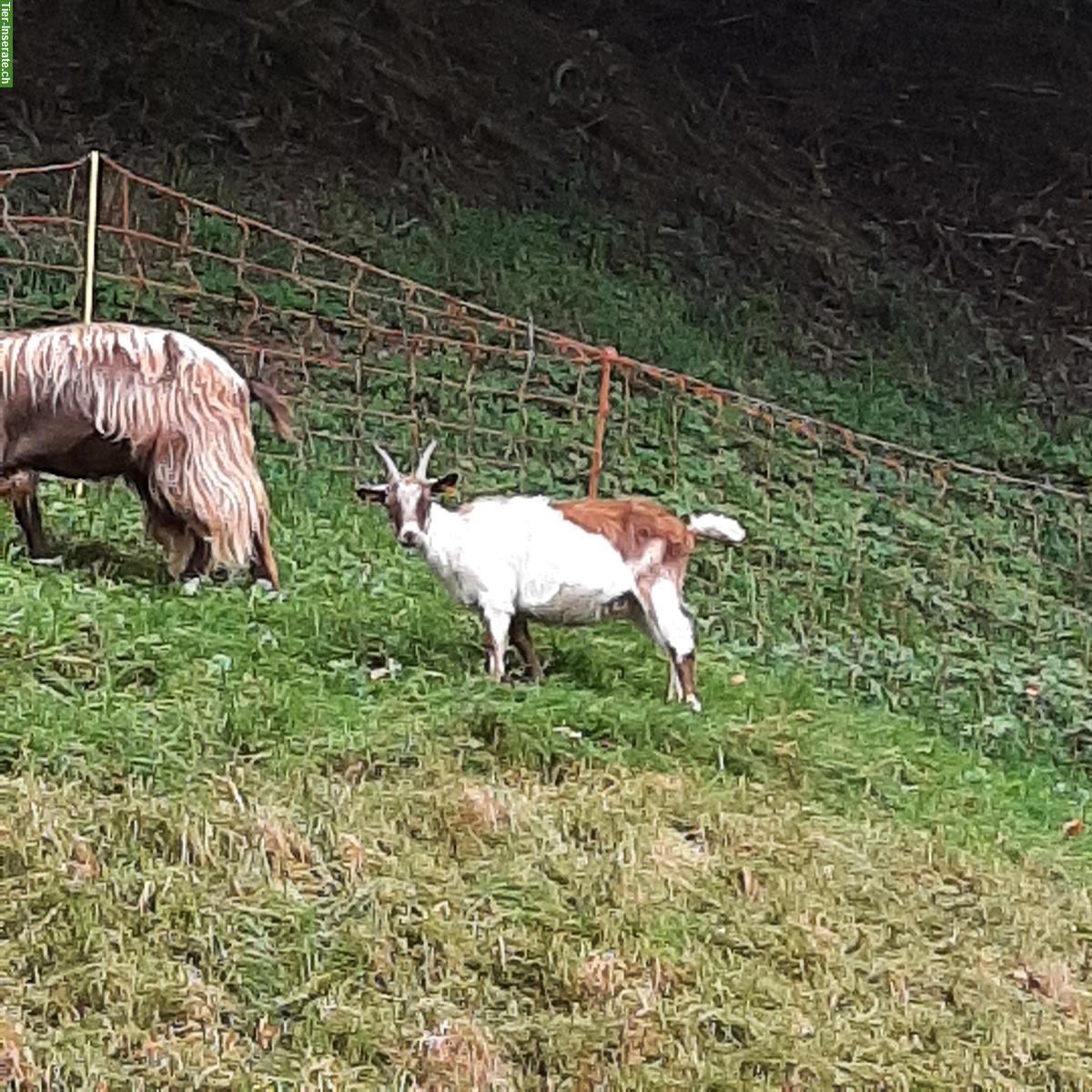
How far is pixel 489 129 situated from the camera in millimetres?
13227

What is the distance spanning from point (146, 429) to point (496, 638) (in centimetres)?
151

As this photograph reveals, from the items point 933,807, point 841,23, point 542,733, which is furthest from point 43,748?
point 841,23

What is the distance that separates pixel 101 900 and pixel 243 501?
8.03 feet

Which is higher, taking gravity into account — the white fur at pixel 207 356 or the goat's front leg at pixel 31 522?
the white fur at pixel 207 356

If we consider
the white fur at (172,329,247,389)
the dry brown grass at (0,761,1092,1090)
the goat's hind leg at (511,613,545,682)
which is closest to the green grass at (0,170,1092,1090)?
the dry brown grass at (0,761,1092,1090)

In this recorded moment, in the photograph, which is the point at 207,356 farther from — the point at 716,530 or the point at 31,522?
the point at 716,530

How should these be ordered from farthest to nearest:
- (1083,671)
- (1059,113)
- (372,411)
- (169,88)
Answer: (1059,113)
(169,88)
(372,411)
(1083,671)

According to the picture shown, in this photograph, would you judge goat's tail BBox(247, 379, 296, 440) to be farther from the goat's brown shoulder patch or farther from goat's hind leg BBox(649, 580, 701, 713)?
goat's hind leg BBox(649, 580, 701, 713)

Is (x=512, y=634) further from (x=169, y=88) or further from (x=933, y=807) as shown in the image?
(x=169, y=88)

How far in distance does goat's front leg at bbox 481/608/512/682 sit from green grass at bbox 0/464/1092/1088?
10cm

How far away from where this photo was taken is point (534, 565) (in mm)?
6184

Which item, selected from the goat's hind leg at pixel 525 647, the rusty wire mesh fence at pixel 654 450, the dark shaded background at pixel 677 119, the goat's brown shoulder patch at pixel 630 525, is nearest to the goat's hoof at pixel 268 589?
the goat's hind leg at pixel 525 647

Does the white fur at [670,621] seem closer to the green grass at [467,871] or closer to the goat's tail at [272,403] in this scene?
the green grass at [467,871]

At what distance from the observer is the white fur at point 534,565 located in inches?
243
